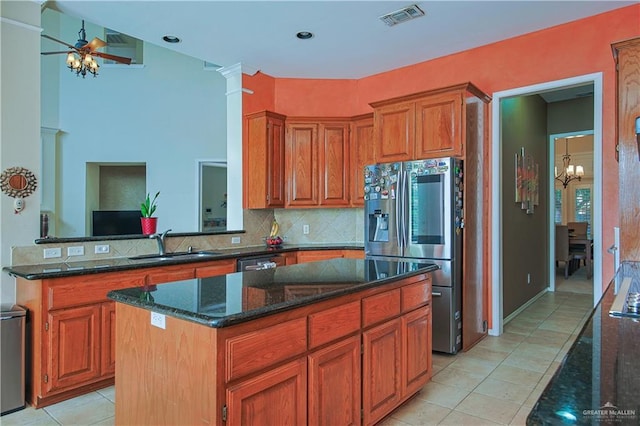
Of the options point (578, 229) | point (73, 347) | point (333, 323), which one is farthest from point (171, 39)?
point (578, 229)

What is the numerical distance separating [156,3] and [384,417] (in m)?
3.49

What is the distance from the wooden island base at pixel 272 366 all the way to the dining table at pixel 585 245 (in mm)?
6930

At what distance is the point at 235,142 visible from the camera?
4.71 m

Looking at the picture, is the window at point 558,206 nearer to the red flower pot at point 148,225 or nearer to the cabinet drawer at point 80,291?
the red flower pot at point 148,225

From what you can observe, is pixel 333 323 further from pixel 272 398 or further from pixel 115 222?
pixel 115 222

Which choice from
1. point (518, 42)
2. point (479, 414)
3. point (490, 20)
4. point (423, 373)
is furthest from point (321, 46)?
point (479, 414)

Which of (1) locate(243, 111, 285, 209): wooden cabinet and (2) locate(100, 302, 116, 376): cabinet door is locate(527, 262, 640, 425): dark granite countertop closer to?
(2) locate(100, 302, 116, 376): cabinet door

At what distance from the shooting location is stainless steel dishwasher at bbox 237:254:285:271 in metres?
3.90

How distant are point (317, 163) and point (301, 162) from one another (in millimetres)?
192

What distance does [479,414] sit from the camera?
2486 millimetres

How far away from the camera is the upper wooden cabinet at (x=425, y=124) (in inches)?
142

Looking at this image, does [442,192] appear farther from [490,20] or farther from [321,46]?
[321,46]

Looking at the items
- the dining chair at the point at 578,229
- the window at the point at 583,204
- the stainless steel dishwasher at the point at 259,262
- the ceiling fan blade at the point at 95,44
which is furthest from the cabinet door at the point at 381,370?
the window at the point at 583,204

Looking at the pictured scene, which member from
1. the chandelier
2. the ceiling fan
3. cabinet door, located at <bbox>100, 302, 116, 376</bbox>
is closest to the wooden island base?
cabinet door, located at <bbox>100, 302, 116, 376</bbox>
